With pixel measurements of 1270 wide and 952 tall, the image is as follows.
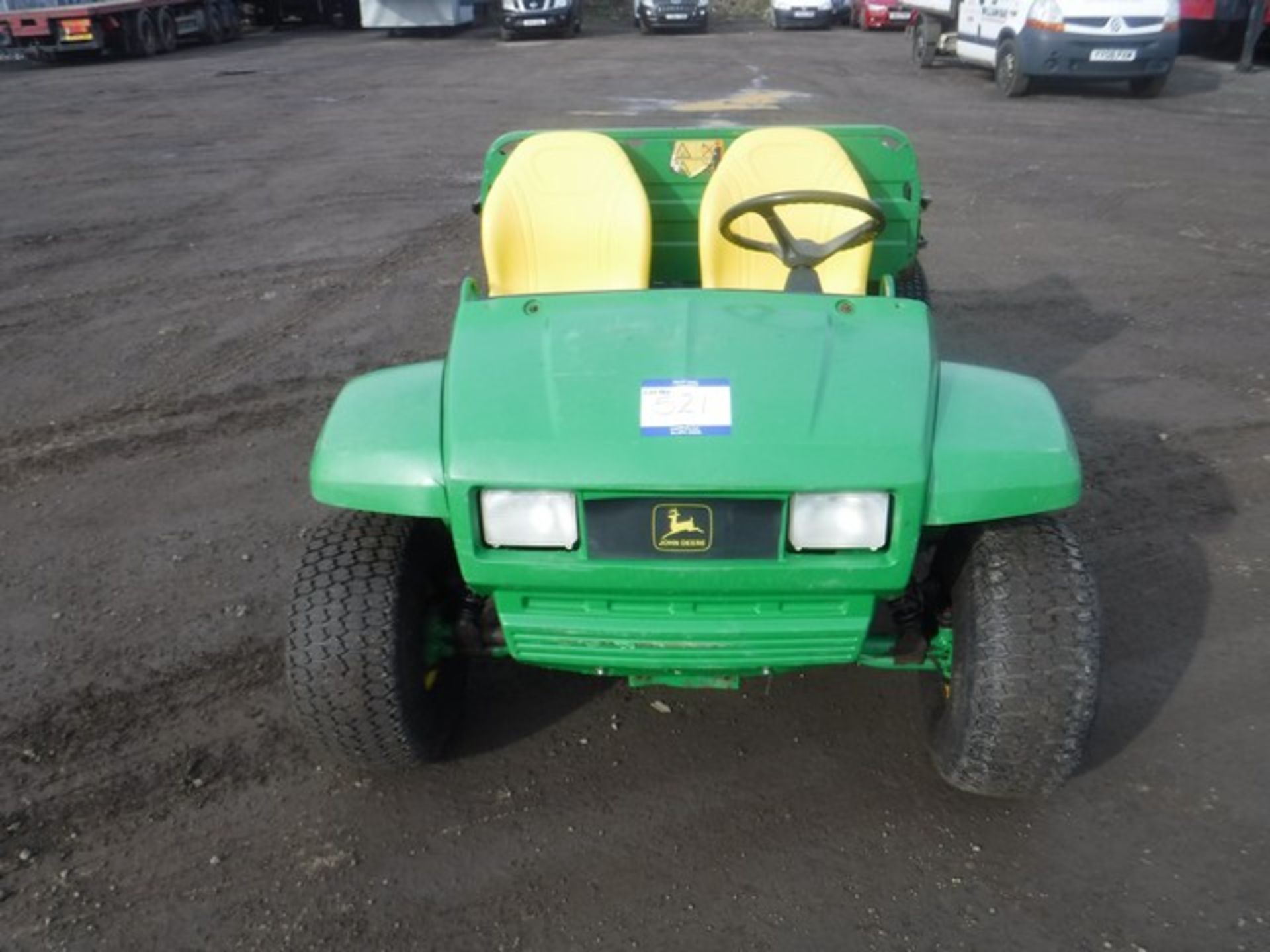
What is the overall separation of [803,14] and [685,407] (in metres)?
26.2

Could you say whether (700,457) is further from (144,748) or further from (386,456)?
(144,748)

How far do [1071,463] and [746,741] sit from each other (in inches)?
43.6

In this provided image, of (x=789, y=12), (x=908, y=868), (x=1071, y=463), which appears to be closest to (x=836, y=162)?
(x=1071, y=463)

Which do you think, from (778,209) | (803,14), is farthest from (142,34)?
(778,209)

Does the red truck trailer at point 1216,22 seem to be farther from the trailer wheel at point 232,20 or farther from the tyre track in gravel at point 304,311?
the trailer wheel at point 232,20

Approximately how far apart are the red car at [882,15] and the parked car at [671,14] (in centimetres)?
346

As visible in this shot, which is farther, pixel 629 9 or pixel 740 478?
pixel 629 9

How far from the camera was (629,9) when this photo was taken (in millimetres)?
32281

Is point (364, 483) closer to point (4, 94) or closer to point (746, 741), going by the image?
point (746, 741)

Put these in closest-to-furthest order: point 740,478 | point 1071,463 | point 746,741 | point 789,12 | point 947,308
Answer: point 740,478 → point 1071,463 → point 746,741 → point 947,308 → point 789,12

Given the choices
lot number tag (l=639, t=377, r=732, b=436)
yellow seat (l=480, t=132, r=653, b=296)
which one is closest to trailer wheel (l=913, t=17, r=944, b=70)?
yellow seat (l=480, t=132, r=653, b=296)

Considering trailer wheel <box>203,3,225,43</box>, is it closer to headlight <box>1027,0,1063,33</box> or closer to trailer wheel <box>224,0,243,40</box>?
trailer wheel <box>224,0,243,40</box>

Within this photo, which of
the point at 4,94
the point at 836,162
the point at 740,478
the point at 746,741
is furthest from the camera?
the point at 4,94

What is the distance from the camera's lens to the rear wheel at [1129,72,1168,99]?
14.1m
